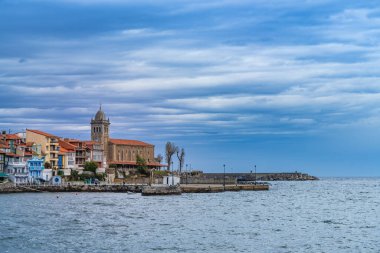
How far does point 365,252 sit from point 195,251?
11.7m

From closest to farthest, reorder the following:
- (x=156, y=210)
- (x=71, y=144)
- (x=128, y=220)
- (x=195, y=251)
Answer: (x=195, y=251) < (x=128, y=220) < (x=156, y=210) < (x=71, y=144)

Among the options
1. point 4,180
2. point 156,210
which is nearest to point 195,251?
point 156,210

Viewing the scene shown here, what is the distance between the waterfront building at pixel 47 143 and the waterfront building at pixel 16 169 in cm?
1080

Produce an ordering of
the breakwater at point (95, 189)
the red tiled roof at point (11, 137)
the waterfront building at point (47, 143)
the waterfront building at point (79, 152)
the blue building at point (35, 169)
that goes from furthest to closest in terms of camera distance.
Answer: the waterfront building at point (79, 152)
the waterfront building at point (47, 143)
the red tiled roof at point (11, 137)
the blue building at point (35, 169)
the breakwater at point (95, 189)

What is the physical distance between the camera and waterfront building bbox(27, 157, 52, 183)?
478 ft

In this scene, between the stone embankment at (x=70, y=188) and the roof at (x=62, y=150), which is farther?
the roof at (x=62, y=150)

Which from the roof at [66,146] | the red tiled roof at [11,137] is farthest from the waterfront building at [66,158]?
the red tiled roof at [11,137]

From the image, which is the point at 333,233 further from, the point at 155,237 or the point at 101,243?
the point at 101,243

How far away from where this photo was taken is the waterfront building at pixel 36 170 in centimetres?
14575

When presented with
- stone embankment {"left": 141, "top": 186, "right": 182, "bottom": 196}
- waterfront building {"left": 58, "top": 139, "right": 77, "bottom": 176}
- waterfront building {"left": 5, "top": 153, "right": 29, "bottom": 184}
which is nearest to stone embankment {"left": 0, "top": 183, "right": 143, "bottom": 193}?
waterfront building {"left": 5, "top": 153, "right": 29, "bottom": 184}

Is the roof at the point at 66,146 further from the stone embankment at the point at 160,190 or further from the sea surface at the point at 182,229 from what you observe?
the sea surface at the point at 182,229

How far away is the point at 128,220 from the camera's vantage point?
6544 centimetres

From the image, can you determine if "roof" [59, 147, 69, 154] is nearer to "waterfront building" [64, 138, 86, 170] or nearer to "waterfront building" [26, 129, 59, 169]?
"waterfront building" [26, 129, 59, 169]

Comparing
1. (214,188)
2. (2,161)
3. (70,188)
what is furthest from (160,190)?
(2,161)
